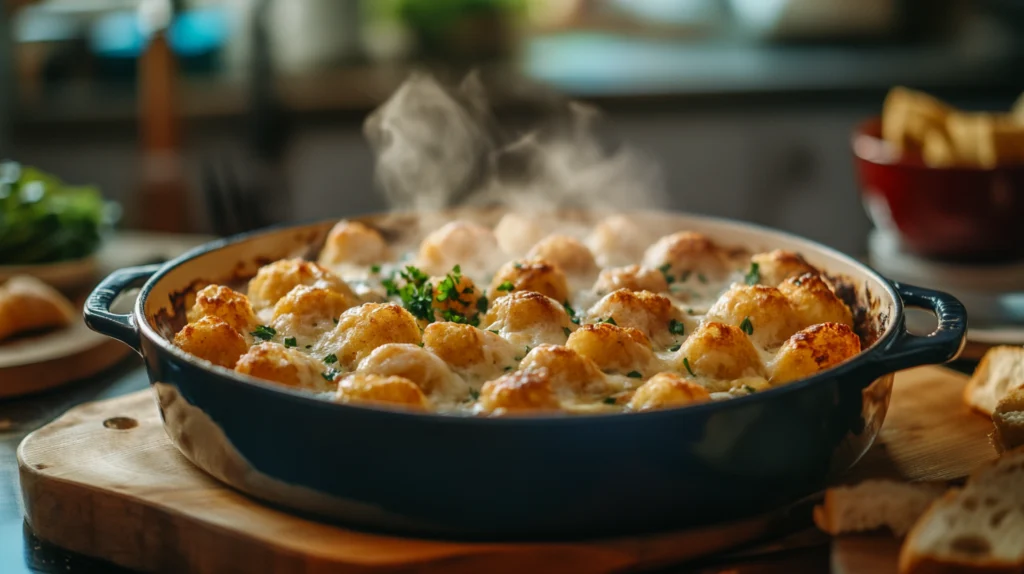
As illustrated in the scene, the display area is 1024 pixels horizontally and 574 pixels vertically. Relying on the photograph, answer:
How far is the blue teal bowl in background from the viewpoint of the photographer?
1.33m

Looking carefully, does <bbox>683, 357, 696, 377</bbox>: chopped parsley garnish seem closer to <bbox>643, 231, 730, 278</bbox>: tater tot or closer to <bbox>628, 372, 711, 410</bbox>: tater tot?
<bbox>628, 372, 711, 410</bbox>: tater tot

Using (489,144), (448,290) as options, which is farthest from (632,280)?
(489,144)

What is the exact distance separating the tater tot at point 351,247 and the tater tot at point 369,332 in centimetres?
59

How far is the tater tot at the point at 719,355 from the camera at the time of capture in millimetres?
1714

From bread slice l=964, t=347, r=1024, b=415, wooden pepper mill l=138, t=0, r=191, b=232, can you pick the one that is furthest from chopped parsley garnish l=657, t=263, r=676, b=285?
wooden pepper mill l=138, t=0, r=191, b=232

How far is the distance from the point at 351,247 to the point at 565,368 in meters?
0.96

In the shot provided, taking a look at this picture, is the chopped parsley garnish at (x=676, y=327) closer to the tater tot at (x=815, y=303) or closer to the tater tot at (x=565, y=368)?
the tater tot at (x=815, y=303)

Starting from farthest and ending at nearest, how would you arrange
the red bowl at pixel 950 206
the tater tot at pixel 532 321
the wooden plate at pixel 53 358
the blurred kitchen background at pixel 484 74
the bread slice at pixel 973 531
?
the blurred kitchen background at pixel 484 74 → the red bowl at pixel 950 206 → the wooden plate at pixel 53 358 → the tater tot at pixel 532 321 → the bread slice at pixel 973 531

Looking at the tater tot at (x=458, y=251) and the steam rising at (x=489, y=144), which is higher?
the tater tot at (x=458, y=251)

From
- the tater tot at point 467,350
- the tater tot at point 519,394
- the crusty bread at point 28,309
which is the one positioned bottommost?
the crusty bread at point 28,309

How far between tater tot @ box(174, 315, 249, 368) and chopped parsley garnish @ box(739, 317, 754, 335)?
87 cm

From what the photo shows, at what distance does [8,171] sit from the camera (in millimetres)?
3264

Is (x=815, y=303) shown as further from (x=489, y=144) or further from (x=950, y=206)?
(x=489, y=144)

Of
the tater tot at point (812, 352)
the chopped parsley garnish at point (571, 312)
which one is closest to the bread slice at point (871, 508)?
the tater tot at point (812, 352)
